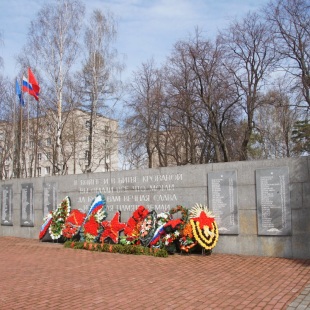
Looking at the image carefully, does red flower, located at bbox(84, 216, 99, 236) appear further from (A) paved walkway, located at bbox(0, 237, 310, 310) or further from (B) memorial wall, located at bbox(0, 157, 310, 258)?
(A) paved walkway, located at bbox(0, 237, 310, 310)

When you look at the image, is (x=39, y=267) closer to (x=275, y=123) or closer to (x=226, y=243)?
(x=226, y=243)

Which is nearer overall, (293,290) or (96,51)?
(293,290)

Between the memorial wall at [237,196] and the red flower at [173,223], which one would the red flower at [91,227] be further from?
the red flower at [173,223]

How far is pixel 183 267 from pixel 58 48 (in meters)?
18.3

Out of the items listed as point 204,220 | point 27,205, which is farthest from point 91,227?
point 27,205

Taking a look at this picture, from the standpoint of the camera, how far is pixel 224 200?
961cm

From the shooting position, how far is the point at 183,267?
7.83 m

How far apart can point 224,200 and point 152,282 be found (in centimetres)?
363

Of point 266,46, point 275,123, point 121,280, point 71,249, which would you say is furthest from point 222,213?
point 275,123

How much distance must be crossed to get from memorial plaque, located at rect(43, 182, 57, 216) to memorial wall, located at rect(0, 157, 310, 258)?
1359 millimetres

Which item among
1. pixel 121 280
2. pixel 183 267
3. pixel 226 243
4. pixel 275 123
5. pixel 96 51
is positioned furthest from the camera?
pixel 275 123

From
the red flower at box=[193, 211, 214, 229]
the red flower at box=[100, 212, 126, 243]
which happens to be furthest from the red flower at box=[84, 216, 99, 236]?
the red flower at box=[193, 211, 214, 229]

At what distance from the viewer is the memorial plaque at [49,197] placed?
45.0 feet

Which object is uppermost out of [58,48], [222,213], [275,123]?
[58,48]
